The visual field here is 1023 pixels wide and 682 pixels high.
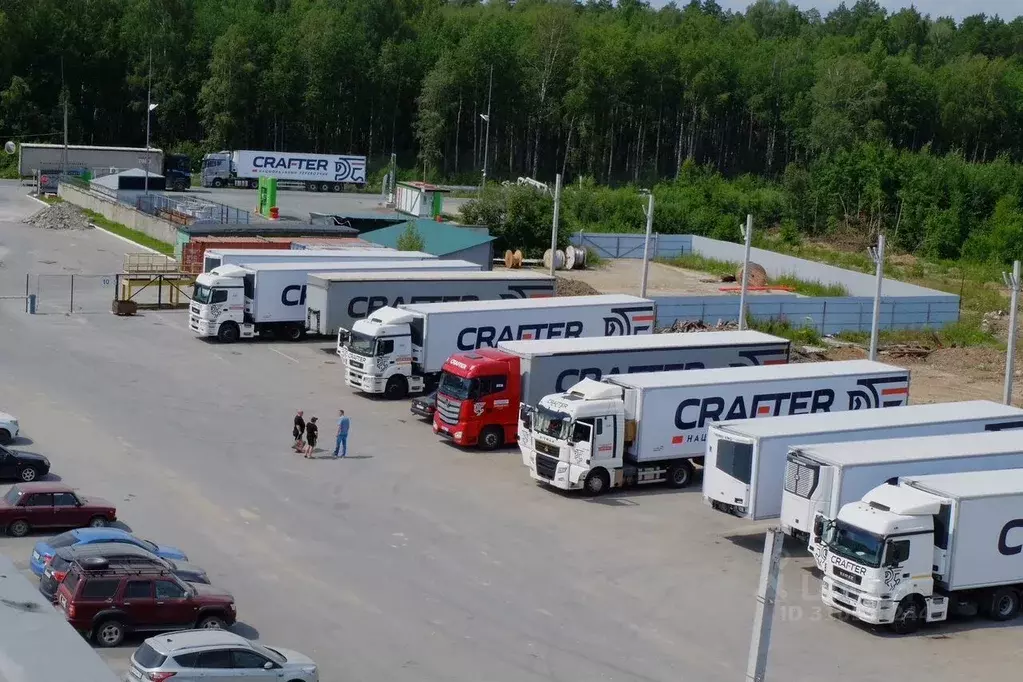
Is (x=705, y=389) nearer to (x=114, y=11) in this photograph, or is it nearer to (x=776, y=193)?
(x=776, y=193)

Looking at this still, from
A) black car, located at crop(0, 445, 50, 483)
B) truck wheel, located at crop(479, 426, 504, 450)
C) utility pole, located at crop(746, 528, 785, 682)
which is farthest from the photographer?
truck wheel, located at crop(479, 426, 504, 450)

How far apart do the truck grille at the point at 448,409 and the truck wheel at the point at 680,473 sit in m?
5.33

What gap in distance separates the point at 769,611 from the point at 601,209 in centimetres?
7373

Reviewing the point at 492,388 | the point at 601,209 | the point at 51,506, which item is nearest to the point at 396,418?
the point at 492,388

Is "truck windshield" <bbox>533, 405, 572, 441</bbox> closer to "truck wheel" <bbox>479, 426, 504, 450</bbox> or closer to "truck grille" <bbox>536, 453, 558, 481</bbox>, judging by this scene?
"truck grille" <bbox>536, 453, 558, 481</bbox>

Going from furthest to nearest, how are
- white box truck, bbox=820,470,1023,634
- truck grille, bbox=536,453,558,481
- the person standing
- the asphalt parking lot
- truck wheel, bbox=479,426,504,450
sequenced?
truck wheel, bbox=479,426,504,450 < the person standing < truck grille, bbox=536,453,558,481 < white box truck, bbox=820,470,1023,634 < the asphalt parking lot

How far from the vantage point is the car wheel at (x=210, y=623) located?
61.5 feet

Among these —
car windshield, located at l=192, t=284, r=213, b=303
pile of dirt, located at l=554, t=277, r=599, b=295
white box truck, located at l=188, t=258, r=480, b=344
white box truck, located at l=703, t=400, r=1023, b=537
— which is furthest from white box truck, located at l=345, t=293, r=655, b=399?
pile of dirt, located at l=554, t=277, r=599, b=295

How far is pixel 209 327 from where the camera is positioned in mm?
42500

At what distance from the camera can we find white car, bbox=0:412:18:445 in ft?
94.6

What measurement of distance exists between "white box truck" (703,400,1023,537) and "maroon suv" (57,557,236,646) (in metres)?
9.94

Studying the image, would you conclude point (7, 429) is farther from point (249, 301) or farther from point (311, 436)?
point (249, 301)

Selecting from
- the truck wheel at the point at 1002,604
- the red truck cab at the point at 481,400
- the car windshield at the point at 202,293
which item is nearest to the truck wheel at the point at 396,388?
the red truck cab at the point at 481,400

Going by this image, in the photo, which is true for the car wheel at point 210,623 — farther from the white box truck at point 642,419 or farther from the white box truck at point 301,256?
the white box truck at point 301,256
